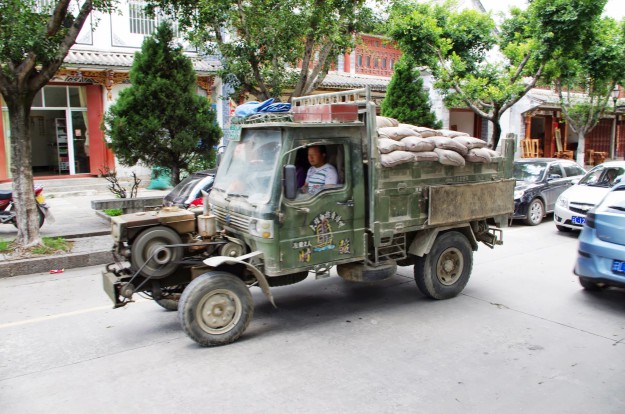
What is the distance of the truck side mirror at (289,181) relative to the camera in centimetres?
512

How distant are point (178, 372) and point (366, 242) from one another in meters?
2.50

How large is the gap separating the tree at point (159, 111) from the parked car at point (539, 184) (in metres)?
7.50

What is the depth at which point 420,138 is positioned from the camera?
6.28 m

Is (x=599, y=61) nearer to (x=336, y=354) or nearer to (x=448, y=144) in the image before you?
(x=448, y=144)

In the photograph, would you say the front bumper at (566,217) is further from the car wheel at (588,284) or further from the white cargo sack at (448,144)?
the white cargo sack at (448,144)

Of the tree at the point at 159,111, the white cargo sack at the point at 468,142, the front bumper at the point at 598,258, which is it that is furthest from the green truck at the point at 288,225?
the tree at the point at 159,111

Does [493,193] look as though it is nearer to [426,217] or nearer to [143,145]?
[426,217]

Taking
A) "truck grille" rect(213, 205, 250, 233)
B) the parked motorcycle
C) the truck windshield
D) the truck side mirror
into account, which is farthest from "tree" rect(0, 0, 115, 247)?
the truck side mirror

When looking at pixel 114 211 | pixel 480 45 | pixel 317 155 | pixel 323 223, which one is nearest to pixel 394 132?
pixel 317 155

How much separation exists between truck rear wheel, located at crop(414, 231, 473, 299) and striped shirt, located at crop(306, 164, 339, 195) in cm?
169

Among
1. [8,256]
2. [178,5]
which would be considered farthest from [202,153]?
[8,256]

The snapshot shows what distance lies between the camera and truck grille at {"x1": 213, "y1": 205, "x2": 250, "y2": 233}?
5512 millimetres

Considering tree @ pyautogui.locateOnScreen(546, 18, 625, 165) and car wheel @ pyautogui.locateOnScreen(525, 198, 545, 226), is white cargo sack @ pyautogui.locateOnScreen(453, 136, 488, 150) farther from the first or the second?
tree @ pyautogui.locateOnScreen(546, 18, 625, 165)

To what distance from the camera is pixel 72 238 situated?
400 inches
